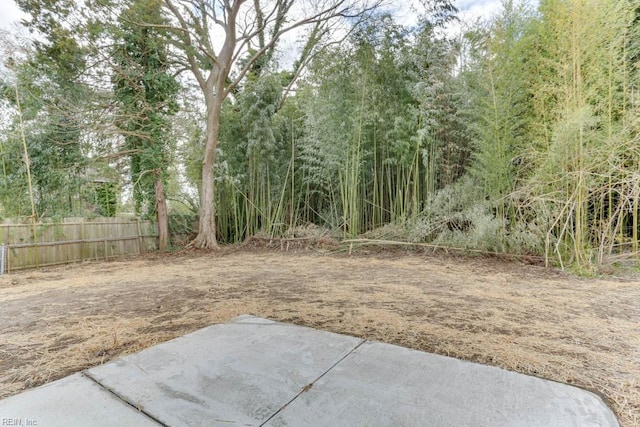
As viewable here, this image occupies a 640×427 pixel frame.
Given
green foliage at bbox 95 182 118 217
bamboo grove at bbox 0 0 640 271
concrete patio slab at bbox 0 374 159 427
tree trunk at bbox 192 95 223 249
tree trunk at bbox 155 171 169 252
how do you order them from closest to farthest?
concrete patio slab at bbox 0 374 159 427, bamboo grove at bbox 0 0 640 271, green foliage at bbox 95 182 118 217, tree trunk at bbox 192 95 223 249, tree trunk at bbox 155 171 169 252

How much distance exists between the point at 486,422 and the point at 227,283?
8.04 feet

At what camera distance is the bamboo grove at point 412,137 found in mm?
2975

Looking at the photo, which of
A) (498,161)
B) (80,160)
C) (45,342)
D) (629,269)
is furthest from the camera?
(80,160)

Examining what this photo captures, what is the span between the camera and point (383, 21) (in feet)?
14.7

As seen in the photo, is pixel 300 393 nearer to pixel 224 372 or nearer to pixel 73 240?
pixel 224 372

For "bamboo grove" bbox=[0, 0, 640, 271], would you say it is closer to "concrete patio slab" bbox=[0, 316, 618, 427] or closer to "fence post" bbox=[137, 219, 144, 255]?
"fence post" bbox=[137, 219, 144, 255]

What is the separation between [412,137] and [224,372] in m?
3.96

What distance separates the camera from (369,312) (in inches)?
76.5

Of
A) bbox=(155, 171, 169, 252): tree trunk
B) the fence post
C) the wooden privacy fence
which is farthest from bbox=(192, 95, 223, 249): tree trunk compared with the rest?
the wooden privacy fence

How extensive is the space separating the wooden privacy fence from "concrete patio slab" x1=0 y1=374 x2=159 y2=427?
14.2 feet

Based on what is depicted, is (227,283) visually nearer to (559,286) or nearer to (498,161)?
(559,286)

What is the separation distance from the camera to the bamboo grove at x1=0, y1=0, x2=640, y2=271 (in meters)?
2.97

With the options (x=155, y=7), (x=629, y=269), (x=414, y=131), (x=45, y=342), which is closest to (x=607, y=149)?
(x=629, y=269)

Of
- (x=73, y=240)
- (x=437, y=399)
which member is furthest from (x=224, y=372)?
(x=73, y=240)
